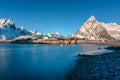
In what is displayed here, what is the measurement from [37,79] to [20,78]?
103 inches

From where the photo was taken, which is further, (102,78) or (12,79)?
(12,79)

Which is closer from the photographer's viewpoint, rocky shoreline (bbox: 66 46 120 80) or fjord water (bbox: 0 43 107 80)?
rocky shoreline (bbox: 66 46 120 80)

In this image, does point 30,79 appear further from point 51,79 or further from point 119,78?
point 119,78

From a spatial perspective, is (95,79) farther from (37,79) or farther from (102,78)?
(37,79)

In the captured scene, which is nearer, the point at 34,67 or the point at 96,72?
the point at 96,72

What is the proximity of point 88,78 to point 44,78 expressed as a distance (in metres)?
6.77

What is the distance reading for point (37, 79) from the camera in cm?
3025

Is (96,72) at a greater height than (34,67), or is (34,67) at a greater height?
(96,72)

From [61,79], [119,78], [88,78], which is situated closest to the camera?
[119,78]

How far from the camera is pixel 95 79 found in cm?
2634

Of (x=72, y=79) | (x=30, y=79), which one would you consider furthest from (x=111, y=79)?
(x=30, y=79)

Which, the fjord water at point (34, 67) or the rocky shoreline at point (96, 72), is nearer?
the rocky shoreline at point (96, 72)

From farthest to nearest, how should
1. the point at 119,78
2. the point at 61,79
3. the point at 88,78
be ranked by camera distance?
the point at 61,79 → the point at 88,78 → the point at 119,78

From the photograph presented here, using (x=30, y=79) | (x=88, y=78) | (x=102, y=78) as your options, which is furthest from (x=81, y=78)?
(x=30, y=79)
